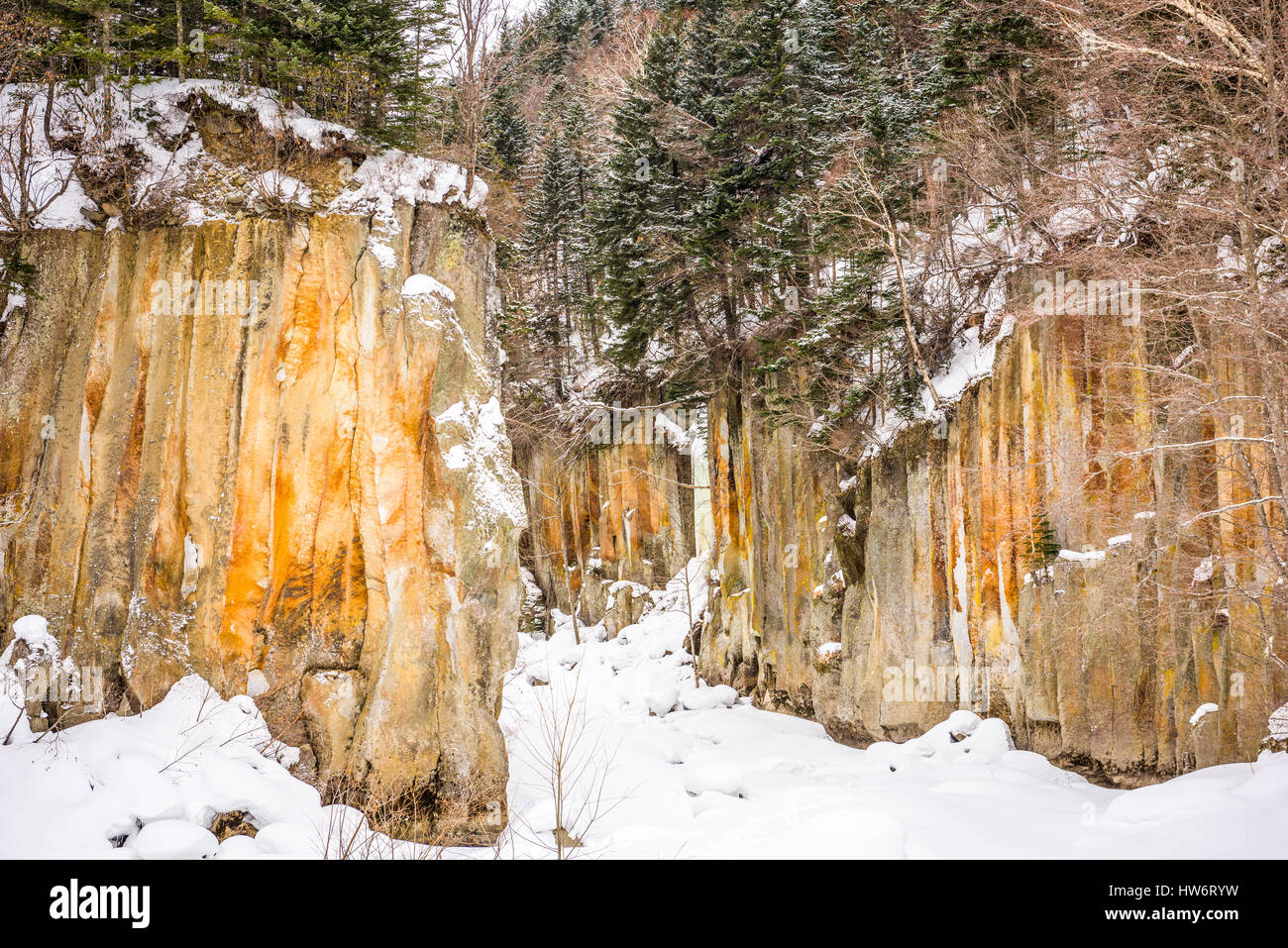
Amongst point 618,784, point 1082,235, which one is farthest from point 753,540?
point 1082,235

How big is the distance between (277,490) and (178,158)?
5656mm

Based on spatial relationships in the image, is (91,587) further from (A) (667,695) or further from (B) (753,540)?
(B) (753,540)

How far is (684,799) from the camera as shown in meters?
11.7

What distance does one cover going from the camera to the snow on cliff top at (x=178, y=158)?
11328mm

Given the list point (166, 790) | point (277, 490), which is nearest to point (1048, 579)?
point (277, 490)

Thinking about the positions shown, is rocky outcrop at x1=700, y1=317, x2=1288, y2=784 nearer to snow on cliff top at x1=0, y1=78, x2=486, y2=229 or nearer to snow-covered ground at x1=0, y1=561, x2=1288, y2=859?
snow-covered ground at x1=0, y1=561, x2=1288, y2=859

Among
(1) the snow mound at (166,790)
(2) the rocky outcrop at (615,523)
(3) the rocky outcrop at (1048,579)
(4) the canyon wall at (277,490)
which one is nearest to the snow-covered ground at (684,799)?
(1) the snow mound at (166,790)

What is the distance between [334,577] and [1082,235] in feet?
45.4

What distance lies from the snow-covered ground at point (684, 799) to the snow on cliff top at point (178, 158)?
7.51 metres

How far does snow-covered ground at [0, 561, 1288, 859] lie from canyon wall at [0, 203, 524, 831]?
3.28 ft

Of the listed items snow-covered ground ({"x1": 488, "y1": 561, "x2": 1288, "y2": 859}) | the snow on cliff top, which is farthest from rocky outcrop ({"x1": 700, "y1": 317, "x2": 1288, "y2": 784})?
the snow on cliff top

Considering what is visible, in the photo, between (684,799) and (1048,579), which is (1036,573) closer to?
(1048,579)

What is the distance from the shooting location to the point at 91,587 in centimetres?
1055

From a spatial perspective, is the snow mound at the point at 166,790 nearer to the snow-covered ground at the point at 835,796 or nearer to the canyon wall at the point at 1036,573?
the snow-covered ground at the point at 835,796
